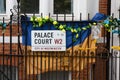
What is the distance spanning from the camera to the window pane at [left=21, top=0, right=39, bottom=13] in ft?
39.9

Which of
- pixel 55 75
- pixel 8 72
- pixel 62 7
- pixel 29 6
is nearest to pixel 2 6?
pixel 29 6

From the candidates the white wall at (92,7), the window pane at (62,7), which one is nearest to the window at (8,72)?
the window pane at (62,7)

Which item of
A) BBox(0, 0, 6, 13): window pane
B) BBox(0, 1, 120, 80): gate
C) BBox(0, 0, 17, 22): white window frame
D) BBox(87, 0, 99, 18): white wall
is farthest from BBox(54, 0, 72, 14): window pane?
BBox(0, 0, 6, 13): window pane

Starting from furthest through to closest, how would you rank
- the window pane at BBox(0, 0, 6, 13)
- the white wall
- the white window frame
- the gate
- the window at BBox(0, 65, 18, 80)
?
the window pane at BBox(0, 0, 6, 13), the white window frame, the white wall, the window at BBox(0, 65, 18, 80), the gate

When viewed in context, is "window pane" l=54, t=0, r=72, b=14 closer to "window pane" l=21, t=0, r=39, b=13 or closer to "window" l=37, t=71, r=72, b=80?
"window pane" l=21, t=0, r=39, b=13

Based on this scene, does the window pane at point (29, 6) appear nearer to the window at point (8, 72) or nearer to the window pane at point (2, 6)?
the window pane at point (2, 6)

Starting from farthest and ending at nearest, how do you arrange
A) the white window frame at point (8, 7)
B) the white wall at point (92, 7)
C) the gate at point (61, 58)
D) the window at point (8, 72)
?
the white window frame at point (8, 7) < the white wall at point (92, 7) < the window at point (8, 72) < the gate at point (61, 58)

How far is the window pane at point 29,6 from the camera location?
39.9 feet

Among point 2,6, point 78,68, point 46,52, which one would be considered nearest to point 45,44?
point 46,52

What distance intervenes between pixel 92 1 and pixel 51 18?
3.83 ft

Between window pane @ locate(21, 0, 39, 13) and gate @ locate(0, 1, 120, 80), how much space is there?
52 centimetres

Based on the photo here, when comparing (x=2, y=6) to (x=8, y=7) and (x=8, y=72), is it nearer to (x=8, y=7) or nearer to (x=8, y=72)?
(x=8, y=7)

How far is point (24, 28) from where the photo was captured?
37.8 feet

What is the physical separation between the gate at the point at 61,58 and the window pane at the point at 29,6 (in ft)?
1.69
